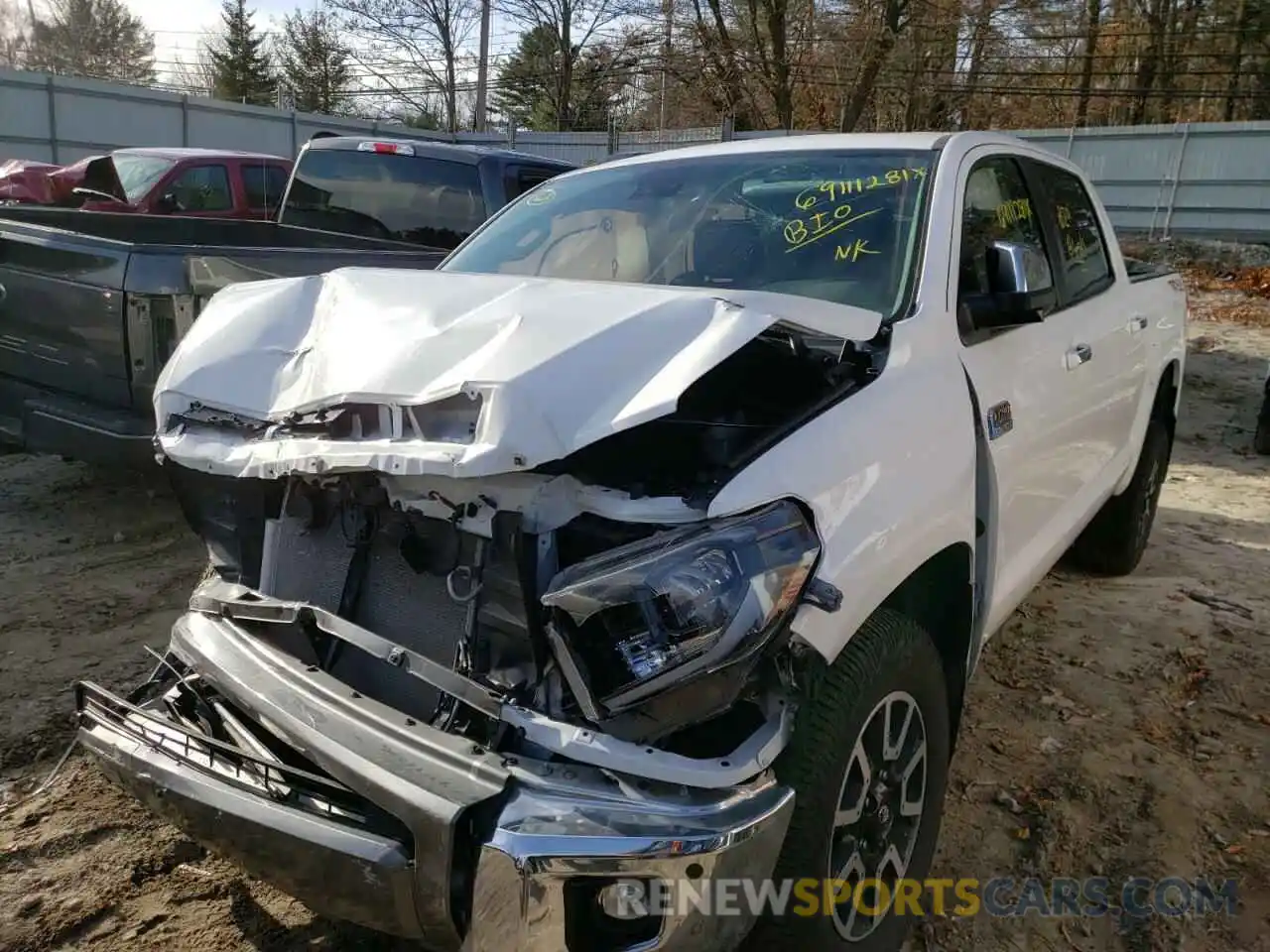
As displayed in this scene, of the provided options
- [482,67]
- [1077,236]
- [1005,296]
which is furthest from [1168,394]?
[482,67]

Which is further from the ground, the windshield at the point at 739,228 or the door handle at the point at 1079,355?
the windshield at the point at 739,228

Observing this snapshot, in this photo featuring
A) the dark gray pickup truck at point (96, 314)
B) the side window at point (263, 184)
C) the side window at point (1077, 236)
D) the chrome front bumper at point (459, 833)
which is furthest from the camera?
the side window at point (263, 184)

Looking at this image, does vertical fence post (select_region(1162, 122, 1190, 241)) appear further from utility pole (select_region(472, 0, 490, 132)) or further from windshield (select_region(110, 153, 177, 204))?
utility pole (select_region(472, 0, 490, 132))

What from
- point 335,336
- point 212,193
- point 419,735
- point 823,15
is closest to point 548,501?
point 419,735

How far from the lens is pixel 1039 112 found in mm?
27797

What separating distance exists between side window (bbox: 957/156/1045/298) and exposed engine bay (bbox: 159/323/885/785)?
73cm

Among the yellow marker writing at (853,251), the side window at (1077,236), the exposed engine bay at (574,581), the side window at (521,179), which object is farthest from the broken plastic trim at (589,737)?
the side window at (521,179)

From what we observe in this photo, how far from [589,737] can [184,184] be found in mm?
9812

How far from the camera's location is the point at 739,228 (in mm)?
3139

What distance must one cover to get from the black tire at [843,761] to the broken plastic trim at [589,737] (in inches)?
3.5

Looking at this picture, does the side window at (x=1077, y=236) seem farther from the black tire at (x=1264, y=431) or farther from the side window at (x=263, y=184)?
the side window at (x=263, y=184)

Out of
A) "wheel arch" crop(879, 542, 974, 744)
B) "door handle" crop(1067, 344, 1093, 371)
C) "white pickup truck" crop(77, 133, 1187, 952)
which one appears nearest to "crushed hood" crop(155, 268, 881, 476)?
"white pickup truck" crop(77, 133, 1187, 952)

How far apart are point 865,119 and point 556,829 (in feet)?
94.0

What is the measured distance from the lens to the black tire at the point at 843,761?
1868 mm
